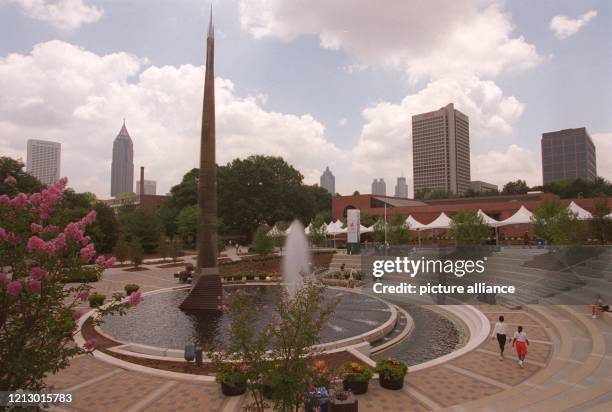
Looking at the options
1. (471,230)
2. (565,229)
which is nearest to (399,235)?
(471,230)

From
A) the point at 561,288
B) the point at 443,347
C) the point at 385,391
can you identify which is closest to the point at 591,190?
the point at 561,288

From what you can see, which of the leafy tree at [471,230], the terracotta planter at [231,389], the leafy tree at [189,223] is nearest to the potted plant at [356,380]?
the terracotta planter at [231,389]

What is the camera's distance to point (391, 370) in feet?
34.4

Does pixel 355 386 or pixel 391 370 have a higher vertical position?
pixel 391 370

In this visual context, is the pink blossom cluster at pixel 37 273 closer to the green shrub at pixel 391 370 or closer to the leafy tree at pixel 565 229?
the green shrub at pixel 391 370

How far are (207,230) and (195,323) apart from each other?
17.0 feet

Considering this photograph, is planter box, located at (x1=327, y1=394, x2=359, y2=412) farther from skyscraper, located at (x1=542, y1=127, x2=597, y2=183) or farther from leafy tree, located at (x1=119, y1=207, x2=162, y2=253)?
skyscraper, located at (x1=542, y1=127, x2=597, y2=183)

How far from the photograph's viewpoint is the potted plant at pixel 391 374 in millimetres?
10422

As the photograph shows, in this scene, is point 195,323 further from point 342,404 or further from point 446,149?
point 446,149

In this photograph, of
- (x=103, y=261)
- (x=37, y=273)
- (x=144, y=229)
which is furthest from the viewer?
(x=144, y=229)

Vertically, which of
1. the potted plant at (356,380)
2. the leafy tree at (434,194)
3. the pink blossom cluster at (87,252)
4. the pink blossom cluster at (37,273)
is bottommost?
the potted plant at (356,380)

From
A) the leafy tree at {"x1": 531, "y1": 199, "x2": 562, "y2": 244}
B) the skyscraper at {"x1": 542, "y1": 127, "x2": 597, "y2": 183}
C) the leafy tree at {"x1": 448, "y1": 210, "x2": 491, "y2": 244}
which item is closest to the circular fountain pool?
the leafy tree at {"x1": 448, "y1": 210, "x2": 491, "y2": 244}

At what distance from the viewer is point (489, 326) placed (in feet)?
54.6

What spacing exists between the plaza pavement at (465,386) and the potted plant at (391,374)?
7.9 inches
